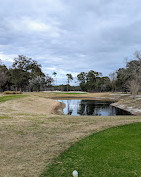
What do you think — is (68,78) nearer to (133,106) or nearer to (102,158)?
(133,106)

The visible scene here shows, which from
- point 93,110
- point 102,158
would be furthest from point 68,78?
point 102,158

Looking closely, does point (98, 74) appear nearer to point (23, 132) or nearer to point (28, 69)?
point (28, 69)

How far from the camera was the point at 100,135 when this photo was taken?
718 cm

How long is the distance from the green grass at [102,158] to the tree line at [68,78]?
33.4 m

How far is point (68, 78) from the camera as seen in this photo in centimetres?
10288

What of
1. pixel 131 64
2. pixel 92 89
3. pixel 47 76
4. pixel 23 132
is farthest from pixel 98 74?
pixel 23 132

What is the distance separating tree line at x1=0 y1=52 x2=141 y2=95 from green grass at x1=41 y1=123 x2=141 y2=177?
33.4m

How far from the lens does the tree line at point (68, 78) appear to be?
57531 mm

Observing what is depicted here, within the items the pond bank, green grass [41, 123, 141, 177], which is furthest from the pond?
green grass [41, 123, 141, 177]

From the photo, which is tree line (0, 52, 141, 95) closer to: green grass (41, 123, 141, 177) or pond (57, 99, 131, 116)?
pond (57, 99, 131, 116)

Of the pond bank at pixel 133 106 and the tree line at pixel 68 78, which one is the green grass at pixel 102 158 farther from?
the tree line at pixel 68 78

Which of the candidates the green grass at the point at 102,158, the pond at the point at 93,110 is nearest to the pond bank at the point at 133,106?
the pond at the point at 93,110

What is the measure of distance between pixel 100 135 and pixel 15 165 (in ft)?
12.7

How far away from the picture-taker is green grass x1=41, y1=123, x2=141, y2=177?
4.14 meters
